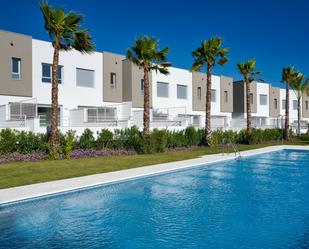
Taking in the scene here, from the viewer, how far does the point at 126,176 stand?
38.5ft

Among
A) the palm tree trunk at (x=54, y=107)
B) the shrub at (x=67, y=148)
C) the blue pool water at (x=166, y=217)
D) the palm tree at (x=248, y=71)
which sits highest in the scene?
the palm tree at (x=248, y=71)

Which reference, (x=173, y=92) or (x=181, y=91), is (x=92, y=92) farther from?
(x=181, y=91)

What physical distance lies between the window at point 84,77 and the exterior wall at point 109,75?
1340 mm

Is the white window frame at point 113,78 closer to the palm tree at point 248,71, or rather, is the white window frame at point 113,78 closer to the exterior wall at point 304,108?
the palm tree at point 248,71

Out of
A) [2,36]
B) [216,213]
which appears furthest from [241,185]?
[2,36]

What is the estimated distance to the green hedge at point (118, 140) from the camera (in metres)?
17.2

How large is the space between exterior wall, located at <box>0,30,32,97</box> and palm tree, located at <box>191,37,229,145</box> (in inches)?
505

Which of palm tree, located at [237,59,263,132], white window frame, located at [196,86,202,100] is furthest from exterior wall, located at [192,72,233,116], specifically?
palm tree, located at [237,59,263,132]

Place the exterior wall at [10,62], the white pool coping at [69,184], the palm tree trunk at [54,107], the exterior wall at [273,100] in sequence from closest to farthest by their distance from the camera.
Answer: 1. the white pool coping at [69,184]
2. the palm tree trunk at [54,107]
3. the exterior wall at [10,62]
4. the exterior wall at [273,100]

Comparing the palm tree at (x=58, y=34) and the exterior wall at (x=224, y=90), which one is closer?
the palm tree at (x=58, y=34)

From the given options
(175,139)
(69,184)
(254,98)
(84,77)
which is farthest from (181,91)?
(69,184)

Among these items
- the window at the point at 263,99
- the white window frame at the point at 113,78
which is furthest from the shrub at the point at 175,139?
the window at the point at 263,99

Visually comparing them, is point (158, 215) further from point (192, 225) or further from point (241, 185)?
point (241, 185)

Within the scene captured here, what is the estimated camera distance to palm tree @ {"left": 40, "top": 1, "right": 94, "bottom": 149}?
53.5 ft
